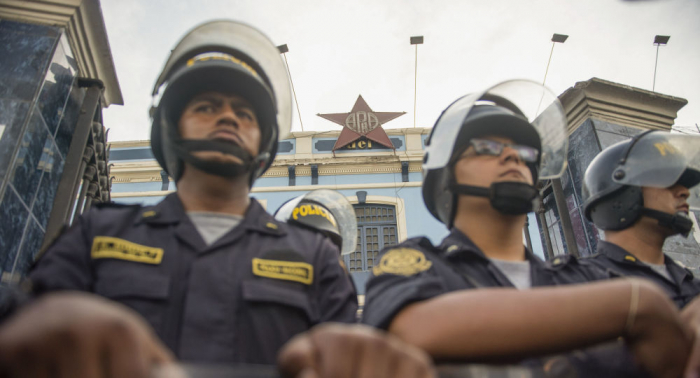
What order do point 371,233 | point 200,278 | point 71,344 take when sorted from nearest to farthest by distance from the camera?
1. point 71,344
2. point 200,278
3. point 371,233

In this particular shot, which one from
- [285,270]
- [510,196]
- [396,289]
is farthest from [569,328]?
[285,270]

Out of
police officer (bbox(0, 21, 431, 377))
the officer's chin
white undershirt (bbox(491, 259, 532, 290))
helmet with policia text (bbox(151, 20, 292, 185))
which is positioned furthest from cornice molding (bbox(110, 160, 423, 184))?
white undershirt (bbox(491, 259, 532, 290))

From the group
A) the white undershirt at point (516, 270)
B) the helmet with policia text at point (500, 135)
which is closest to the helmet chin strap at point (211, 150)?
the helmet with policia text at point (500, 135)

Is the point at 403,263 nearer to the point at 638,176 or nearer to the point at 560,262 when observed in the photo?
the point at 560,262

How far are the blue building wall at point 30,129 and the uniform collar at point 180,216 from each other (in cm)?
204

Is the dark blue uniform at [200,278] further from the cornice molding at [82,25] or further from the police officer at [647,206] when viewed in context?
the cornice molding at [82,25]

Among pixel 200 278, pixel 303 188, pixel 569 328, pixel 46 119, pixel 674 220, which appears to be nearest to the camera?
pixel 569 328

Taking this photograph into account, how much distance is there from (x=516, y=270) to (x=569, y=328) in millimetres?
802

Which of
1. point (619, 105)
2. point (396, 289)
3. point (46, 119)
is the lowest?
point (396, 289)

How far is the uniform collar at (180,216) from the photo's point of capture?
5.77 feet

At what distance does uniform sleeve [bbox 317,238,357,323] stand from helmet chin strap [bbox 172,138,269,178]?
0.54 metres

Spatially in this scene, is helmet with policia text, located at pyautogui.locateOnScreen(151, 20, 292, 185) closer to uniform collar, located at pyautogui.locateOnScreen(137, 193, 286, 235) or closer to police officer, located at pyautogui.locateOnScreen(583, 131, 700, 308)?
uniform collar, located at pyautogui.locateOnScreen(137, 193, 286, 235)

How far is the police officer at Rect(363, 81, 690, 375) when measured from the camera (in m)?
1.14

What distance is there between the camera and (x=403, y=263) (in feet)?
5.49
